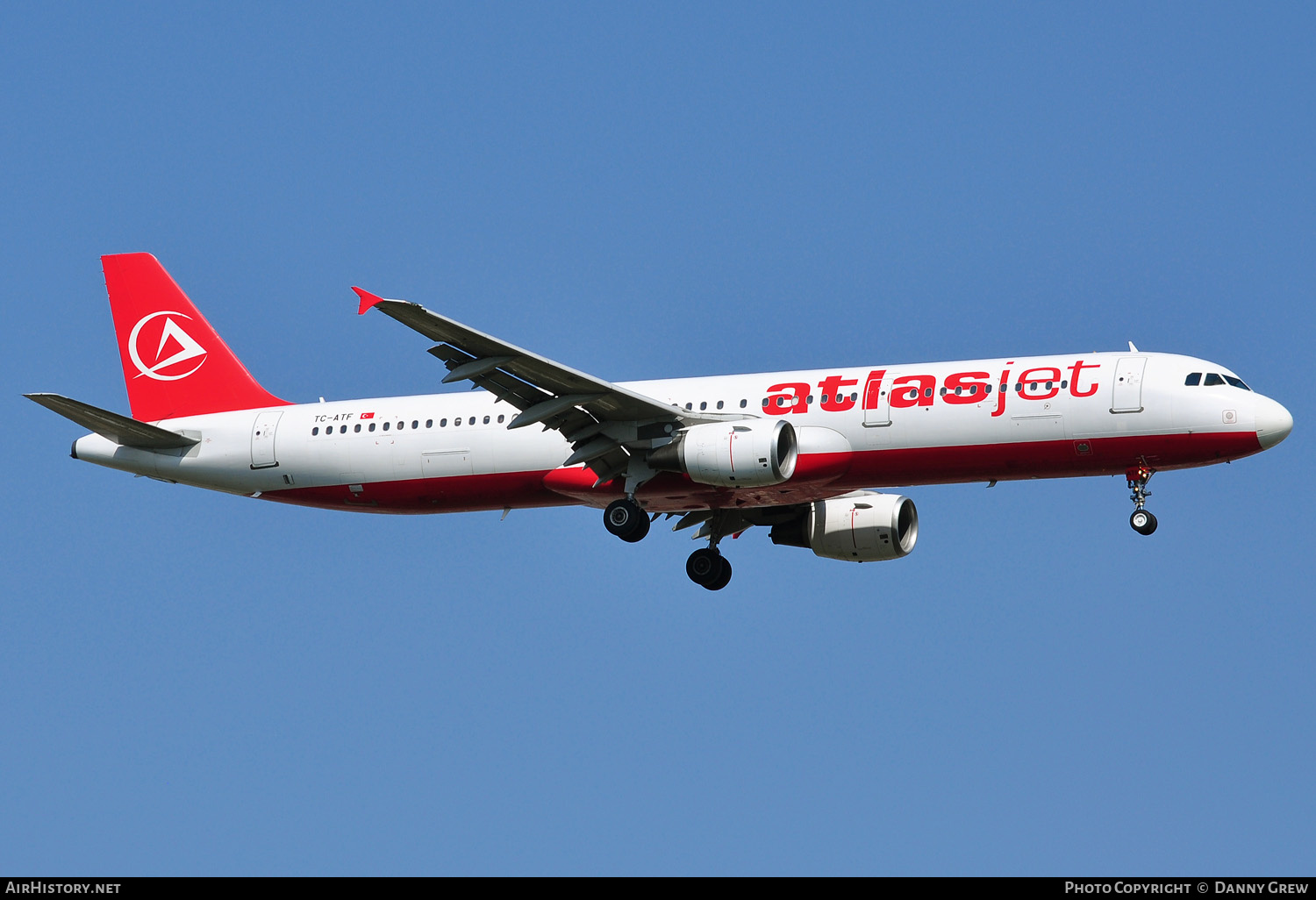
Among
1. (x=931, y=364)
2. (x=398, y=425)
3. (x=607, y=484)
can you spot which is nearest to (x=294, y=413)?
(x=398, y=425)

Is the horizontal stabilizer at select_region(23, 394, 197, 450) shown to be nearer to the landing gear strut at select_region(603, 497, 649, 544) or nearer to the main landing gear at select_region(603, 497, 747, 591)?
the landing gear strut at select_region(603, 497, 649, 544)

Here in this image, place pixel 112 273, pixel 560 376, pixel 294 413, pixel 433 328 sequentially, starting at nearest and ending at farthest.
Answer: pixel 433 328
pixel 560 376
pixel 294 413
pixel 112 273

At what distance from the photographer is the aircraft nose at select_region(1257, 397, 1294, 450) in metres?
36.8

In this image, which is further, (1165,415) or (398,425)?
(398,425)

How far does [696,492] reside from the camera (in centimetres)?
3991

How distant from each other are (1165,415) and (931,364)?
5233 millimetres

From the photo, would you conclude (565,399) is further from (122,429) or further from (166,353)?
(166,353)

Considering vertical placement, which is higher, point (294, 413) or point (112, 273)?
point (112, 273)

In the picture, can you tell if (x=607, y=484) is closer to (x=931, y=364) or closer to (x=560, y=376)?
(x=560, y=376)

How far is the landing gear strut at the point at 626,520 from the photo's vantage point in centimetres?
3988

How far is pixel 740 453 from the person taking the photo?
3747cm

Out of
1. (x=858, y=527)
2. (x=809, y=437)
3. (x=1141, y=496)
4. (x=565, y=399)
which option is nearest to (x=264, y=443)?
(x=565, y=399)

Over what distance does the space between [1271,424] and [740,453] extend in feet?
37.3

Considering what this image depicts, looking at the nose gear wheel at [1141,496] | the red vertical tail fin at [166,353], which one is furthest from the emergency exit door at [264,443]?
the nose gear wheel at [1141,496]
